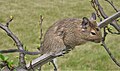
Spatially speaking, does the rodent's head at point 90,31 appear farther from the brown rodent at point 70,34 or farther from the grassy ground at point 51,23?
the grassy ground at point 51,23

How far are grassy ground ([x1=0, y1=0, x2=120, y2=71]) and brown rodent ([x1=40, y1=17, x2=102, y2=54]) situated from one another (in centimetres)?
637

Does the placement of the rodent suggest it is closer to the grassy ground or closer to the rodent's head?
the rodent's head

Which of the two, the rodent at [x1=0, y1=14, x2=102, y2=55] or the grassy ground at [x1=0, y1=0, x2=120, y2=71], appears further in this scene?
the grassy ground at [x1=0, y1=0, x2=120, y2=71]

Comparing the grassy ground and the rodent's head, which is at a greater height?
the rodent's head

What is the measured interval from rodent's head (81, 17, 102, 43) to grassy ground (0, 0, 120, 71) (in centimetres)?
639

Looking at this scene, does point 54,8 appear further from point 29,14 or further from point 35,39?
point 35,39

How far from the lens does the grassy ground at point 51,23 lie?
38.5 feet

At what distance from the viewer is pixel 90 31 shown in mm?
4383

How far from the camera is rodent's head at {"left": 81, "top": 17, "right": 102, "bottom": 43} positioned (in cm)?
395

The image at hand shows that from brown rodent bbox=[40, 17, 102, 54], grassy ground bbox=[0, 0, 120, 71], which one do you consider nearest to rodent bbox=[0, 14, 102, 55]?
brown rodent bbox=[40, 17, 102, 54]

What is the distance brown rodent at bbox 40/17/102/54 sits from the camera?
3.87 meters

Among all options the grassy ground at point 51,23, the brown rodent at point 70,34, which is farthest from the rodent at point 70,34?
the grassy ground at point 51,23

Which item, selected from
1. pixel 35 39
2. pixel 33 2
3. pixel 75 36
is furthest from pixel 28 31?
pixel 75 36

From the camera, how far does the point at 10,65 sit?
7.63ft
